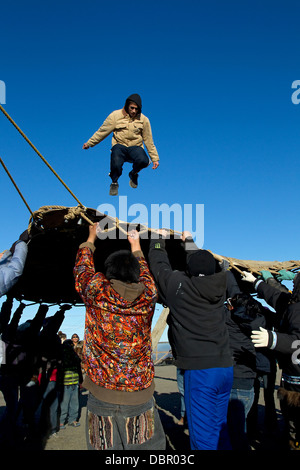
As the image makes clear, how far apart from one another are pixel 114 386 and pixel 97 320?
0.47 m

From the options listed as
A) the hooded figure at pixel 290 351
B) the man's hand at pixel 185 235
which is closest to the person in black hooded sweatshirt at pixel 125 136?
the man's hand at pixel 185 235

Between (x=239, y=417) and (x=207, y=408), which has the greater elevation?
(x=207, y=408)

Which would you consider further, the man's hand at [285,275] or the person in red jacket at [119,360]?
the man's hand at [285,275]

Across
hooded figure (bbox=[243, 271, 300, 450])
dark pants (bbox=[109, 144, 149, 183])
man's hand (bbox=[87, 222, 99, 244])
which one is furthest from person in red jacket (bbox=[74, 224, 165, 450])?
dark pants (bbox=[109, 144, 149, 183])

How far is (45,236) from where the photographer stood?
4.30 metres

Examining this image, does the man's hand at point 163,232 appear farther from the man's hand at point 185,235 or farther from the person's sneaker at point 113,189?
the person's sneaker at point 113,189

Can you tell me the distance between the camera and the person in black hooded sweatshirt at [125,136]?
198 inches

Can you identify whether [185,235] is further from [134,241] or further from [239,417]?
[239,417]

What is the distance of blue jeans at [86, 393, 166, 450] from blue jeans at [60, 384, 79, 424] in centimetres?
477

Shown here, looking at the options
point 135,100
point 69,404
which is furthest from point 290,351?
point 69,404

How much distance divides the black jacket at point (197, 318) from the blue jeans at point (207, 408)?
9cm

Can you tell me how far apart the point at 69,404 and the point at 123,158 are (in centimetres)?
499

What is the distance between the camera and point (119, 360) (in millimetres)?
2426

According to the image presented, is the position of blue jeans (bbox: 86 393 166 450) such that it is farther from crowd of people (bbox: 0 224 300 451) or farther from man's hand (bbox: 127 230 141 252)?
man's hand (bbox: 127 230 141 252)
